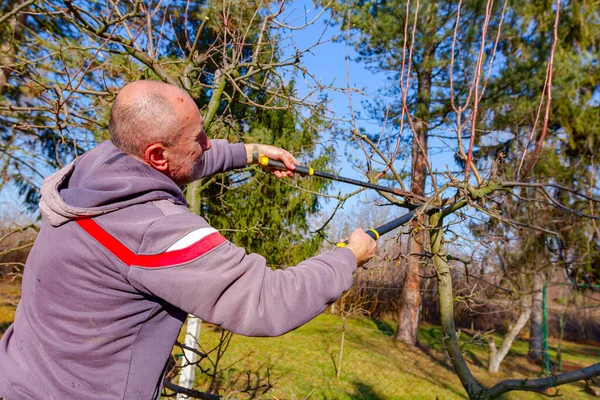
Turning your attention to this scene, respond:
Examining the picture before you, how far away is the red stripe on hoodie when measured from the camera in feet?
3.77

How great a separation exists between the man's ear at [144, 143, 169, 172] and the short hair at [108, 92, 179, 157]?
0.01 m

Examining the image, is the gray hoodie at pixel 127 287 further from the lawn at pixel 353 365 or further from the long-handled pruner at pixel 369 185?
the lawn at pixel 353 365

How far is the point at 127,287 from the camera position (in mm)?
1208

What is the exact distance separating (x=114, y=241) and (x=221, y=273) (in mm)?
291

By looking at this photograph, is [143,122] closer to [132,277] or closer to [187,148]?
[187,148]

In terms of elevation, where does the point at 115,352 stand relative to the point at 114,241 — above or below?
below

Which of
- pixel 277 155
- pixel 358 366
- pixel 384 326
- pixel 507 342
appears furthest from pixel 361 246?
pixel 384 326

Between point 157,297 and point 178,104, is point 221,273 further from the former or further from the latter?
point 178,104

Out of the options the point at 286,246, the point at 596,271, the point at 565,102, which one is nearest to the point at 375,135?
the point at 286,246

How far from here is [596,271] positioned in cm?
1298

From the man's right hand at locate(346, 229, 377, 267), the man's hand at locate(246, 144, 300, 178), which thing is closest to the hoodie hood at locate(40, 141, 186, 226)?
the man's right hand at locate(346, 229, 377, 267)

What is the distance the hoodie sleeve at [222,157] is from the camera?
2.10 metres

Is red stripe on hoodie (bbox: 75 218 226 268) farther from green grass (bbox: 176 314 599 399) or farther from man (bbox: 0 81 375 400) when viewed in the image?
green grass (bbox: 176 314 599 399)

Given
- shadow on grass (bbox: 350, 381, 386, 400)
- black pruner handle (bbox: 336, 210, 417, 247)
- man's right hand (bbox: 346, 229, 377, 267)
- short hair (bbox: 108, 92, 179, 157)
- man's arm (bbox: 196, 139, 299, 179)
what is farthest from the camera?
shadow on grass (bbox: 350, 381, 386, 400)
